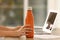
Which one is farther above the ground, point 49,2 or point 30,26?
point 49,2

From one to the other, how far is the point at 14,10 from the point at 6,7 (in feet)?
0.46

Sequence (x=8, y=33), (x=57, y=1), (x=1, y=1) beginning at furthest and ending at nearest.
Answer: (x=1, y=1) → (x=57, y=1) → (x=8, y=33)

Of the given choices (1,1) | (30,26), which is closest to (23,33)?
(30,26)

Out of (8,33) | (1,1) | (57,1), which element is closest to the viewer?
(8,33)

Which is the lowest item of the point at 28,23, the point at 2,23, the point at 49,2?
the point at 2,23

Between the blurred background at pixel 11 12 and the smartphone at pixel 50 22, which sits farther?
the blurred background at pixel 11 12

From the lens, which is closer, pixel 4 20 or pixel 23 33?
pixel 23 33

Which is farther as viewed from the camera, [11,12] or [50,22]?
[11,12]

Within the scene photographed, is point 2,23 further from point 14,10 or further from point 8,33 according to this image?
point 8,33

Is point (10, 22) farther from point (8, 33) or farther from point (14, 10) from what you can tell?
point (8, 33)

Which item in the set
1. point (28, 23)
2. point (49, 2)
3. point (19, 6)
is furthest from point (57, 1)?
point (28, 23)

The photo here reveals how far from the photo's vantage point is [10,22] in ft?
8.73

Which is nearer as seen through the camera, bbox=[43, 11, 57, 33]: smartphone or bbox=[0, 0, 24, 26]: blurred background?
bbox=[43, 11, 57, 33]: smartphone

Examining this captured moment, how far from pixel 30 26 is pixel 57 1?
45.6 inches
